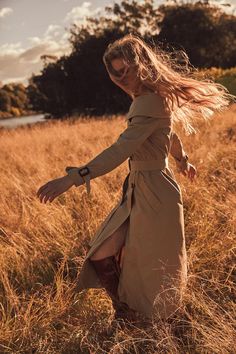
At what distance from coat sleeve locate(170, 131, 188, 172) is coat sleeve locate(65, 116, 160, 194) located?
0.40 metres

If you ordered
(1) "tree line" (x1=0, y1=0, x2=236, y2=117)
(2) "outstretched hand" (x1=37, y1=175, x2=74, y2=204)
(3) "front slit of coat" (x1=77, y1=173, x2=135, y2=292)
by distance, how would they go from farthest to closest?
1. (1) "tree line" (x1=0, y1=0, x2=236, y2=117)
2. (3) "front slit of coat" (x1=77, y1=173, x2=135, y2=292)
3. (2) "outstretched hand" (x1=37, y1=175, x2=74, y2=204)

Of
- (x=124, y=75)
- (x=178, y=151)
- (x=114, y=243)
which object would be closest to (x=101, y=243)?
(x=114, y=243)

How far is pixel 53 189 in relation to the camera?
6.46 feet

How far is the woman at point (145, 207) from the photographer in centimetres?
222

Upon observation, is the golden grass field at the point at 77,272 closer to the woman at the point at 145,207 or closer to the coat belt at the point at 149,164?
the woman at the point at 145,207

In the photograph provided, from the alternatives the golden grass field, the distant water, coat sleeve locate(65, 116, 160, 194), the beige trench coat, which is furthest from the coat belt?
the distant water

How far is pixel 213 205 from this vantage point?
3906mm

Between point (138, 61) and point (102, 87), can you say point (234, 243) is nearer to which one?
point (138, 61)

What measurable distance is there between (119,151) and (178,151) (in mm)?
660

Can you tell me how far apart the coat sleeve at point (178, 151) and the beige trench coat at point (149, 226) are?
0.85 ft

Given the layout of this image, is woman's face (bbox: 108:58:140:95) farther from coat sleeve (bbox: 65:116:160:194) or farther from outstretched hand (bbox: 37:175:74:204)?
outstretched hand (bbox: 37:175:74:204)

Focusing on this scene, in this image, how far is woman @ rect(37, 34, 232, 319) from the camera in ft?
7.30

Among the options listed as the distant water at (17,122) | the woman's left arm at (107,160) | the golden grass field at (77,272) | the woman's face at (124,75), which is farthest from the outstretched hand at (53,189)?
the distant water at (17,122)

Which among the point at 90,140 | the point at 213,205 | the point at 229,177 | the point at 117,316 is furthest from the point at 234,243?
the point at 90,140
